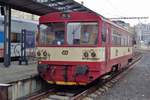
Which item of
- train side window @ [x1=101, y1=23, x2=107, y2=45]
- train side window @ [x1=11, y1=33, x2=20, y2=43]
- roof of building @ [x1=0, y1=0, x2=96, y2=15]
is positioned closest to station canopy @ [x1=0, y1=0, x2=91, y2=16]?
roof of building @ [x1=0, y1=0, x2=96, y2=15]

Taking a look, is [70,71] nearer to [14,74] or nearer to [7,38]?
[14,74]

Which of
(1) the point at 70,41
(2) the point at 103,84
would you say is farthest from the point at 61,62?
(2) the point at 103,84

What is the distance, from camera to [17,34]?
2373 centimetres

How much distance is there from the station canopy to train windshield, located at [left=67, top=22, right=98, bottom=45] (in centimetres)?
355

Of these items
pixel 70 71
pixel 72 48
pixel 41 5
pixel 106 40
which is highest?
pixel 41 5

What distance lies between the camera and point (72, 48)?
41.7 ft

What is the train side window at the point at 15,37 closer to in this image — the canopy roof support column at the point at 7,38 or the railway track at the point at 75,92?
the canopy roof support column at the point at 7,38

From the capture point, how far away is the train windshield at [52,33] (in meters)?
13.0

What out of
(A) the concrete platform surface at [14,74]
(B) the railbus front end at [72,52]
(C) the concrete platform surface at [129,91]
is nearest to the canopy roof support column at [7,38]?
(A) the concrete platform surface at [14,74]

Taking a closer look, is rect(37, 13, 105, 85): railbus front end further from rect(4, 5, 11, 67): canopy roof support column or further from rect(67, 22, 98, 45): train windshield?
rect(4, 5, 11, 67): canopy roof support column

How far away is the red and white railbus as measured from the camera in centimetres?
1248

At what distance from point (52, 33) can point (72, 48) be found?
110 cm

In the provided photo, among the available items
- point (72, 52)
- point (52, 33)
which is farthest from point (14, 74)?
point (72, 52)

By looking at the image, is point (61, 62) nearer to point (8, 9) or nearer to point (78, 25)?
point (78, 25)
